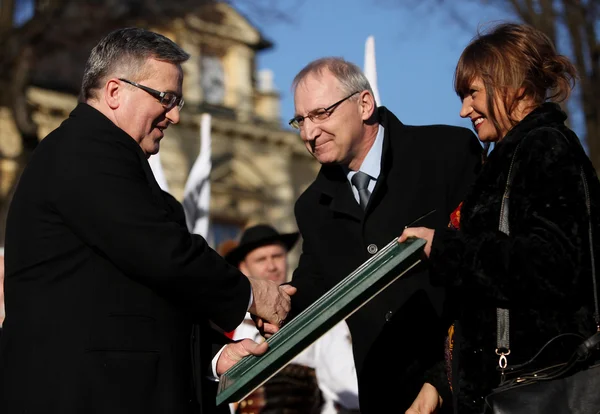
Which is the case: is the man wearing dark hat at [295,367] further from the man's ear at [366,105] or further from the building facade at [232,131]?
the building facade at [232,131]

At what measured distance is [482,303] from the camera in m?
3.78

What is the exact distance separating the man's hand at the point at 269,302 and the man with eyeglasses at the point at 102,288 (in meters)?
0.14

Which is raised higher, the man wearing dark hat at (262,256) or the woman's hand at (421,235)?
the man wearing dark hat at (262,256)

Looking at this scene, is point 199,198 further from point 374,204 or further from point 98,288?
point 98,288

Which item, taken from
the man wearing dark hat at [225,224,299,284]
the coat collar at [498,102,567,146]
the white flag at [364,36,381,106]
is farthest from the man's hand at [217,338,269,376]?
the man wearing dark hat at [225,224,299,284]

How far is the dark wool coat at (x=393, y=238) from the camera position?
4.77 m

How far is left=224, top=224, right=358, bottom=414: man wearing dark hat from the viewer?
6891 mm

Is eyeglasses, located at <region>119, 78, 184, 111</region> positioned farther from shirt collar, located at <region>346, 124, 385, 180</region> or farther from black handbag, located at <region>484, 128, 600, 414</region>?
black handbag, located at <region>484, 128, 600, 414</region>

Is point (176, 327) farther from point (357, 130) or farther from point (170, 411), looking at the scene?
point (357, 130)

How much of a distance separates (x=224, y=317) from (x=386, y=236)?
1008mm

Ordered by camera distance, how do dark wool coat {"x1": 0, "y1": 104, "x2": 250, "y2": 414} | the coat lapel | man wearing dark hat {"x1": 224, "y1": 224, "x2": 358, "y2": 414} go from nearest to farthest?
dark wool coat {"x1": 0, "y1": 104, "x2": 250, "y2": 414}, the coat lapel, man wearing dark hat {"x1": 224, "y1": 224, "x2": 358, "y2": 414}

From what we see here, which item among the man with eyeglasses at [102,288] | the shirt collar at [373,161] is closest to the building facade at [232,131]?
the shirt collar at [373,161]

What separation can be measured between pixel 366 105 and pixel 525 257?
5.65 ft

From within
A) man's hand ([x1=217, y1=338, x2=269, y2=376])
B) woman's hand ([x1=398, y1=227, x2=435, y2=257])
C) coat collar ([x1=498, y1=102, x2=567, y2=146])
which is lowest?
man's hand ([x1=217, y1=338, x2=269, y2=376])
